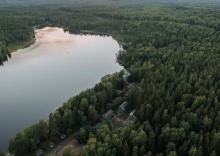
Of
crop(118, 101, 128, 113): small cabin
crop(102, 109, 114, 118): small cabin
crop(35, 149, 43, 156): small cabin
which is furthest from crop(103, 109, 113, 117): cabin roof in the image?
crop(35, 149, 43, 156): small cabin

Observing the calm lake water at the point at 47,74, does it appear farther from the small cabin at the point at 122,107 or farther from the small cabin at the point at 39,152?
the small cabin at the point at 122,107

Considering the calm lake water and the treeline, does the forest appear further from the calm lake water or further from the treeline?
the calm lake water

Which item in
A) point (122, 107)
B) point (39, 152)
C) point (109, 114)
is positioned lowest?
point (39, 152)

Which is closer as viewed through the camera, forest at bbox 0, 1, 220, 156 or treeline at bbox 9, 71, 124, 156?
forest at bbox 0, 1, 220, 156

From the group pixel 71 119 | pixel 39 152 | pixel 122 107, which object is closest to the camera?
pixel 39 152

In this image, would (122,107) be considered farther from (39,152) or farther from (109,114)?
(39,152)

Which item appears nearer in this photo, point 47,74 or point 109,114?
point 109,114

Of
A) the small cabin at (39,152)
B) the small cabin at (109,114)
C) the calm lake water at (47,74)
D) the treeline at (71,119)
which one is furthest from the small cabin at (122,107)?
the small cabin at (39,152)

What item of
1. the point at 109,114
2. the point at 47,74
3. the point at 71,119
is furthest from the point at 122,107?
the point at 47,74

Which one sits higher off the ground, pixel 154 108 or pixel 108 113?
pixel 154 108
